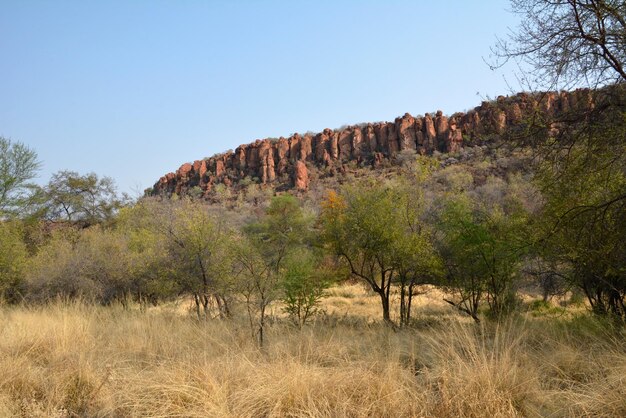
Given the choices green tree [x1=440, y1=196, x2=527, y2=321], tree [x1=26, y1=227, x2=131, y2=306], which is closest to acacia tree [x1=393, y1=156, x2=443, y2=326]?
green tree [x1=440, y1=196, x2=527, y2=321]

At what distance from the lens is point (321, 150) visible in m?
80.8

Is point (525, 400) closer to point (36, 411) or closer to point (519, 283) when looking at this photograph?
point (36, 411)

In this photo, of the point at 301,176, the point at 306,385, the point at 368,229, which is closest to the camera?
the point at 306,385

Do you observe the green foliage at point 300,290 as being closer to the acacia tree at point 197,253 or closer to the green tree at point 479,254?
the acacia tree at point 197,253

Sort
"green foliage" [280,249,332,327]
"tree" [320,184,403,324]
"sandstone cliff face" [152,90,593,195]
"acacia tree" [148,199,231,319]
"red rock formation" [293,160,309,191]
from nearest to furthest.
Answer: "acacia tree" [148,199,231,319]
"green foliage" [280,249,332,327]
"tree" [320,184,403,324]
"red rock formation" [293,160,309,191]
"sandstone cliff face" [152,90,593,195]

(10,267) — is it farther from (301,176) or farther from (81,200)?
(301,176)

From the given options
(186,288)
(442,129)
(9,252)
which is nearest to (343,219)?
(186,288)

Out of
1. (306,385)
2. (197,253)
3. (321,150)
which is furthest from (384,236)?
(321,150)

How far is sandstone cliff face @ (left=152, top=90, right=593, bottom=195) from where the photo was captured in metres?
68.8

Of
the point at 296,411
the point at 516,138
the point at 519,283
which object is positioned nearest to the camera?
the point at 296,411

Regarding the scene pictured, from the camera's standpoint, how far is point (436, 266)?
43.0ft

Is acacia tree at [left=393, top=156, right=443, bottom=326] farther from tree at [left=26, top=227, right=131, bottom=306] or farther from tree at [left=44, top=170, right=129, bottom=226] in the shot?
tree at [left=44, top=170, right=129, bottom=226]

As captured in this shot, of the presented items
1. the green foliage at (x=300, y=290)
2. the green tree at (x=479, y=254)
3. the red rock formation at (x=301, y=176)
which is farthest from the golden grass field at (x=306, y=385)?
the red rock formation at (x=301, y=176)

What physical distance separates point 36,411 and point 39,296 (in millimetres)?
11486
